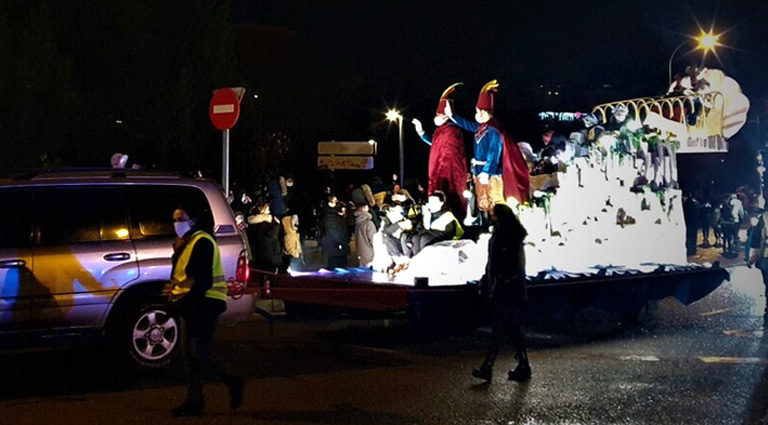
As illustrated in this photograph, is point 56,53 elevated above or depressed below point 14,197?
above

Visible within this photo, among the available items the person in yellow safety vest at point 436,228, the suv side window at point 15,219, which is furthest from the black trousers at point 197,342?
the person in yellow safety vest at point 436,228

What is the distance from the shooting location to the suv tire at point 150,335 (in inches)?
389

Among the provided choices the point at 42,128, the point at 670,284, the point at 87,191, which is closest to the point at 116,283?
the point at 87,191

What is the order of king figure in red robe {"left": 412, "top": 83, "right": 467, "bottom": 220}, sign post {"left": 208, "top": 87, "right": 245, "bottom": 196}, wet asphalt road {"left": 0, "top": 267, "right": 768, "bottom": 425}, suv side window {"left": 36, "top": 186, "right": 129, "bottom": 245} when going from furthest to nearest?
king figure in red robe {"left": 412, "top": 83, "right": 467, "bottom": 220}
sign post {"left": 208, "top": 87, "right": 245, "bottom": 196}
suv side window {"left": 36, "top": 186, "right": 129, "bottom": 245}
wet asphalt road {"left": 0, "top": 267, "right": 768, "bottom": 425}

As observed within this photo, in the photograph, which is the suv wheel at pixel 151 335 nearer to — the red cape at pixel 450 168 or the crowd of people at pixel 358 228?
the crowd of people at pixel 358 228

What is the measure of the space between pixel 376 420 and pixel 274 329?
5183 mm

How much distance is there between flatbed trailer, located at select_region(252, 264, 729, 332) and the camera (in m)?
11.7

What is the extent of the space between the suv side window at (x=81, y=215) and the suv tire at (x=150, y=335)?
74 cm

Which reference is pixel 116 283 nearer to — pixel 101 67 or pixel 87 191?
pixel 87 191

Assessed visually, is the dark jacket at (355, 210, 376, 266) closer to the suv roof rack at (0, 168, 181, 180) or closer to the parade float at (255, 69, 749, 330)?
the parade float at (255, 69, 749, 330)

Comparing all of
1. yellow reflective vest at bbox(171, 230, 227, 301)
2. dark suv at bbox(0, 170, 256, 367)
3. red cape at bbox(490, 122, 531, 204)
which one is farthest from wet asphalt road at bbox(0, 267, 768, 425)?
red cape at bbox(490, 122, 531, 204)

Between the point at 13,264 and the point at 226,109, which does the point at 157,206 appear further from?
the point at 226,109

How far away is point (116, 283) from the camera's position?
384 inches

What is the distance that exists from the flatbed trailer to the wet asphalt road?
343mm
